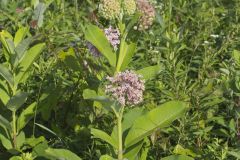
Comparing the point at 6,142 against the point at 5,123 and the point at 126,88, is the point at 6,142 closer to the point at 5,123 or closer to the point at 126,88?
the point at 5,123

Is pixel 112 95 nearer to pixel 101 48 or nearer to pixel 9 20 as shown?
pixel 101 48

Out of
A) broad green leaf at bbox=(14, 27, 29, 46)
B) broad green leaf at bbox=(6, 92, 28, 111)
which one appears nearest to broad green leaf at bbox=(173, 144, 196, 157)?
broad green leaf at bbox=(6, 92, 28, 111)

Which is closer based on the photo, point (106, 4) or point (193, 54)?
point (106, 4)

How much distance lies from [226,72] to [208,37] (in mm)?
1231

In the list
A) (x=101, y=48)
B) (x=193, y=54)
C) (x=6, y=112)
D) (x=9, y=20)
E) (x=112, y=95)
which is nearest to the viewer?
(x=112, y=95)

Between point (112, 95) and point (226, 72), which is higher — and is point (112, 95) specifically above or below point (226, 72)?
above

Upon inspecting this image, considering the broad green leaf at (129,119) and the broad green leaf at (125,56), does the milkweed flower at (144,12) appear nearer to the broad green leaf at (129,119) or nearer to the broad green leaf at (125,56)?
the broad green leaf at (125,56)

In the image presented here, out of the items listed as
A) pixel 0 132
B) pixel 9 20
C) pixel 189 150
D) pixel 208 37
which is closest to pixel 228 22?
pixel 208 37

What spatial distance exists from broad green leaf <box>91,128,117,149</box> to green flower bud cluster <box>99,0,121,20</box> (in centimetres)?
54

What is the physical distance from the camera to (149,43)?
4.79 m

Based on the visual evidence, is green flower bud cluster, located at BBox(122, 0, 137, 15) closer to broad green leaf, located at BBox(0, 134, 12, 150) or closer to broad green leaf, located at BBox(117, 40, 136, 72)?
broad green leaf, located at BBox(117, 40, 136, 72)

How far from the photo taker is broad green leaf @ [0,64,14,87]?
3217mm

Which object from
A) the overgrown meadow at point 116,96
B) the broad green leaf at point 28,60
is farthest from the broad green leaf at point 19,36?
the broad green leaf at point 28,60

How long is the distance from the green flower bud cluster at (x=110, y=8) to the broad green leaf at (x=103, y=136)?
537mm
